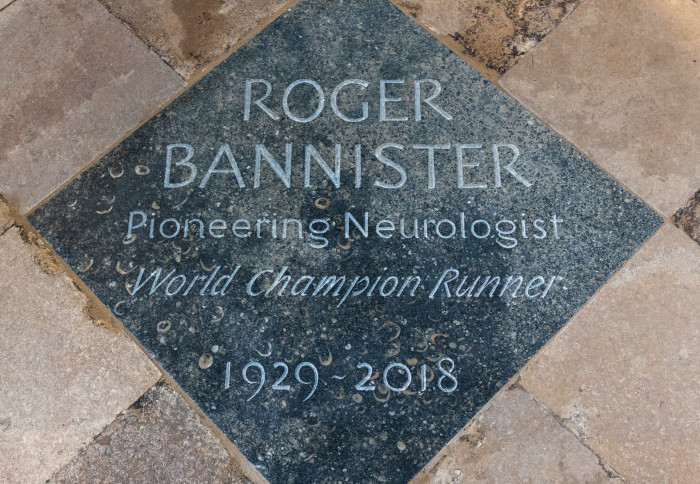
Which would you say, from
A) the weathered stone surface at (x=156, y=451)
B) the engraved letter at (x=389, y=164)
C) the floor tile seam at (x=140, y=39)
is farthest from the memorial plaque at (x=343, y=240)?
the floor tile seam at (x=140, y=39)

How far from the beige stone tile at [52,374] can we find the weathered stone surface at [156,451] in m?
0.07

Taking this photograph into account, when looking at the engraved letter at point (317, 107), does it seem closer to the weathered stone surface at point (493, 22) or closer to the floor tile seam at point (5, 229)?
the weathered stone surface at point (493, 22)

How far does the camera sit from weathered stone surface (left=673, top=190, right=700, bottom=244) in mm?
2914

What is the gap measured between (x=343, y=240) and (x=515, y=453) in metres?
1.44

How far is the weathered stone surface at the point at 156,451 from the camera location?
2664 millimetres

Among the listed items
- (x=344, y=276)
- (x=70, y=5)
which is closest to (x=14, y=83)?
(x=70, y=5)

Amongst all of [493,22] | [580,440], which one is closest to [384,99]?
[493,22]

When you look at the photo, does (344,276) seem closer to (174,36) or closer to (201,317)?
(201,317)

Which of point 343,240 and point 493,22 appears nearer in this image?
point 343,240

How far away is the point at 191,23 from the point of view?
3.24 metres

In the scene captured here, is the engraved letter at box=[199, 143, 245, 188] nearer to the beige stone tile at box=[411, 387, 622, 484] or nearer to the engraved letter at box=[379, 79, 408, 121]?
the engraved letter at box=[379, 79, 408, 121]

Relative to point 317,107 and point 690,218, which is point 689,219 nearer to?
point 690,218

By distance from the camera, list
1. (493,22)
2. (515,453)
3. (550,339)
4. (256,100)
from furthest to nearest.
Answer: (493,22)
(256,100)
(550,339)
(515,453)

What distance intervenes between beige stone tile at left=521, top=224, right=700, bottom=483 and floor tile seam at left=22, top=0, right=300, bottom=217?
2547mm
